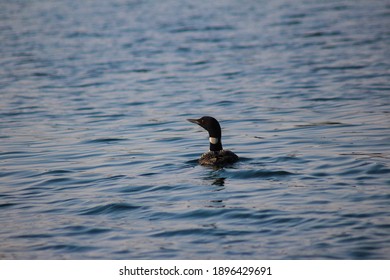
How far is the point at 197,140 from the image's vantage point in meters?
16.2

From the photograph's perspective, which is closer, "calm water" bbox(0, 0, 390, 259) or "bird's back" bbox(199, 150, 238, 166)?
"calm water" bbox(0, 0, 390, 259)

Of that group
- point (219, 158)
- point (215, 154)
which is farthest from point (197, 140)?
point (219, 158)

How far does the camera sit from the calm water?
999 cm

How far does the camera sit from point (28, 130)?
59.0 ft

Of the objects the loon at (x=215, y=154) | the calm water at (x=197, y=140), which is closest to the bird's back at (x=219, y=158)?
the loon at (x=215, y=154)

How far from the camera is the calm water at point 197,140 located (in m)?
9.99

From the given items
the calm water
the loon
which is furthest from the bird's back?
the calm water

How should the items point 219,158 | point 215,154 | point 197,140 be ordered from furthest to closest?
point 197,140, point 215,154, point 219,158

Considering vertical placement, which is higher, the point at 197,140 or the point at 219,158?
the point at 197,140

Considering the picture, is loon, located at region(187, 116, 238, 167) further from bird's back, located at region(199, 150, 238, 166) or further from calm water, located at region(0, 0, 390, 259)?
calm water, located at region(0, 0, 390, 259)

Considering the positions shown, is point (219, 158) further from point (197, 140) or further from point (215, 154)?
point (197, 140)

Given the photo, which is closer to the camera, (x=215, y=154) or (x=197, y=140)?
(x=215, y=154)

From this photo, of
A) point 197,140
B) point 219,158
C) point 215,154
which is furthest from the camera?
point 197,140
